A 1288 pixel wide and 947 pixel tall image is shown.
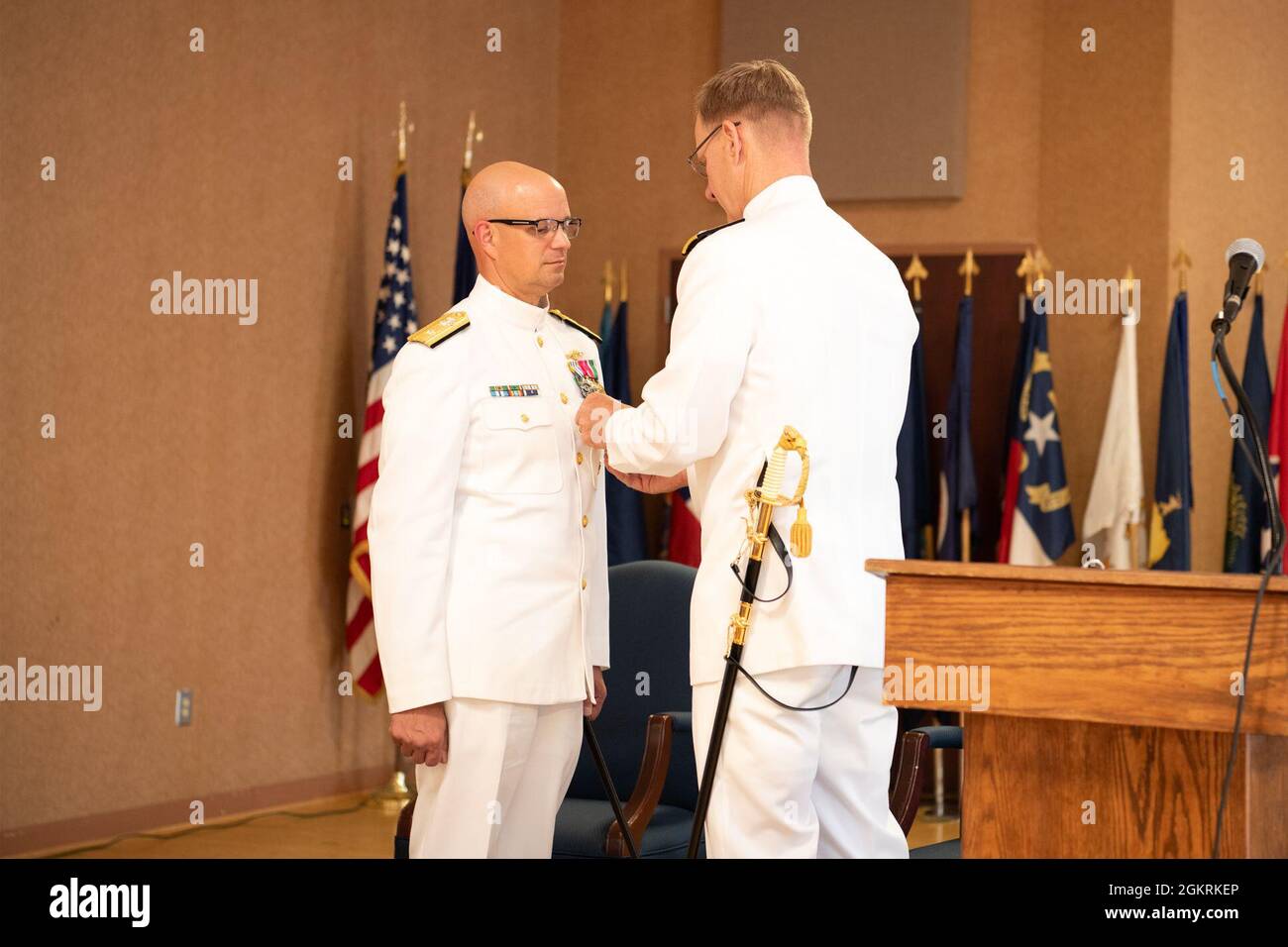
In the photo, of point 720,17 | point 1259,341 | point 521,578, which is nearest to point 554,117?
point 720,17

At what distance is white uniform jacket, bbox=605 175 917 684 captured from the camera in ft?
7.13

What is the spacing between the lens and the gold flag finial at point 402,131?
6207 mm

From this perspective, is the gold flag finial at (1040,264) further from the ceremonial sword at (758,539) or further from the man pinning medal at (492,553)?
the ceremonial sword at (758,539)

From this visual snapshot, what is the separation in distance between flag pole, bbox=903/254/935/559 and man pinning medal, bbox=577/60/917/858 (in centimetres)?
427

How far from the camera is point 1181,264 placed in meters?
6.24

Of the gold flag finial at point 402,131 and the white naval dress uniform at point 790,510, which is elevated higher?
the gold flag finial at point 402,131

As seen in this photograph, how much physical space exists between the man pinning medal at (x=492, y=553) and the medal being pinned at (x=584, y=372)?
28mm

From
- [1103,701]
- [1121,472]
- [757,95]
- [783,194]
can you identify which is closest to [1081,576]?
[1103,701]

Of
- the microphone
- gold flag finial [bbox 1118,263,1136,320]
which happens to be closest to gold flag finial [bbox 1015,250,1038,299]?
gold flag finial [bbox 1118,263,1136,320]

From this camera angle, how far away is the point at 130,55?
4980mm

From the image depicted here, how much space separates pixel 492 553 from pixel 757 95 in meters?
0.87

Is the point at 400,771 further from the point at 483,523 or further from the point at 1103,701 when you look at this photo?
the point at 1103,701

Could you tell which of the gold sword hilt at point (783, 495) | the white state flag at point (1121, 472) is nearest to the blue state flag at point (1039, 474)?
the white state flag at point (1121, 472)

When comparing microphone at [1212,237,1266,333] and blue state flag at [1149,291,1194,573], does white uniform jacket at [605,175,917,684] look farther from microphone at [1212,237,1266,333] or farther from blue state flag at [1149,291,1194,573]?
blue state flag at [1149,291,1194,573]
